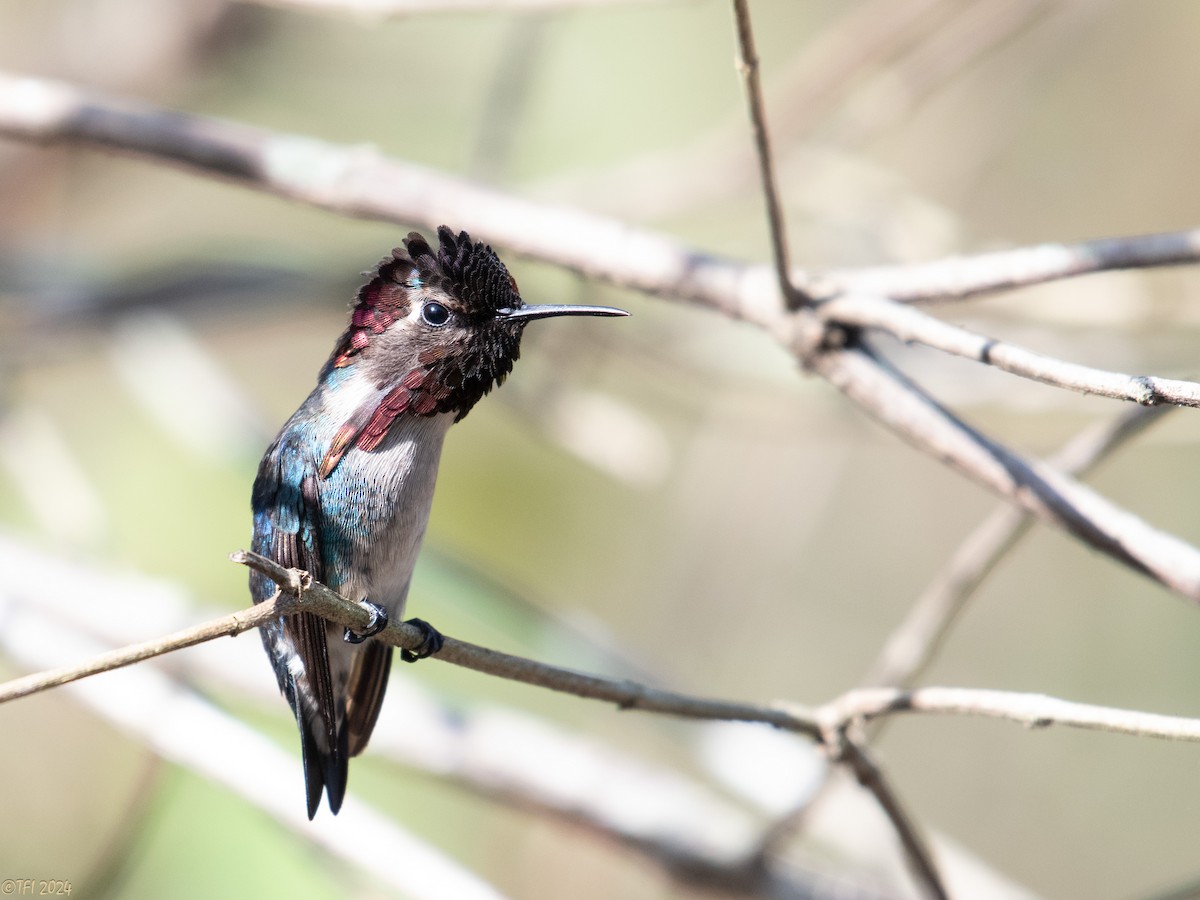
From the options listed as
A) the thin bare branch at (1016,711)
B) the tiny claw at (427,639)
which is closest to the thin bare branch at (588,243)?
the thin bare branch at (1016,711)

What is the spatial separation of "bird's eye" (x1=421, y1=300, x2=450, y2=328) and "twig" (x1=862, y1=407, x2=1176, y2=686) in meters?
1.17

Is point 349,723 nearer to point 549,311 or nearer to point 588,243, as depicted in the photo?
point 549,311

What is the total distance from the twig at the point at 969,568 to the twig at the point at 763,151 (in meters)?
0.64

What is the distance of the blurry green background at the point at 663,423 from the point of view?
165 inches

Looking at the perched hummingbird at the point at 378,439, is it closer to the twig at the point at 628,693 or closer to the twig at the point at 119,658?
the twig at the point at 628,693

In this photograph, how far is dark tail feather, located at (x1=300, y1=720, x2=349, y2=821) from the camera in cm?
240

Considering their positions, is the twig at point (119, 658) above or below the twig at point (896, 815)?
below

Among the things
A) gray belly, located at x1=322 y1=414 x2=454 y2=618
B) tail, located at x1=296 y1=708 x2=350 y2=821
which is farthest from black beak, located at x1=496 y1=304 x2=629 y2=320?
tail, located at x1=296 y1=708 x2=350 y2=821

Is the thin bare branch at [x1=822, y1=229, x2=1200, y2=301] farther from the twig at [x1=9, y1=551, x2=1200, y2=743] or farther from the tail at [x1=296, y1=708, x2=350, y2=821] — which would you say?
the tail at [x1=296, y1=708, x2=350, y2=821]

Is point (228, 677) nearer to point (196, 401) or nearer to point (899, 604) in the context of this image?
point (196, 401)

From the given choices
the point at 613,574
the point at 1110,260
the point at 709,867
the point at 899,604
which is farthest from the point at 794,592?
the point at 1110,260

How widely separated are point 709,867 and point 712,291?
175 centimetres

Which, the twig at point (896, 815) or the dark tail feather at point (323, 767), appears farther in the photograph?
the dark tail feather at point (323, 767)

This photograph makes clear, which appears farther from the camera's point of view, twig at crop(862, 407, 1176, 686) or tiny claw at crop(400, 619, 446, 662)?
twig at crop(862, 407, 1176, 686)
